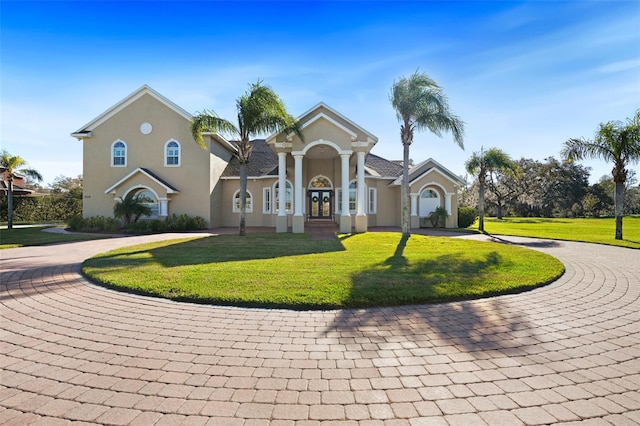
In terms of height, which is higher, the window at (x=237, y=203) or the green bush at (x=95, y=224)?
the window at (x=237, y=203)

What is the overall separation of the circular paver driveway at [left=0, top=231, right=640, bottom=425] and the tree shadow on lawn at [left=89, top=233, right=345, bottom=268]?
125 inches

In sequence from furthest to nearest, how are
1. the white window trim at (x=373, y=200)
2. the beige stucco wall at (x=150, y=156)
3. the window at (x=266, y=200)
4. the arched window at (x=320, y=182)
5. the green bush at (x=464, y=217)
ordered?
the green bush at (x=464, y=217) < the arched window at (x=320, y=182) < the white window trim at (x=373, y=200) < the window at (x=266, y=200) < the beige stucco wall at (x=150, y=156)

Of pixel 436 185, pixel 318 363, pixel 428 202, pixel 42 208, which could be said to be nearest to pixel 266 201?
pixel 428 202

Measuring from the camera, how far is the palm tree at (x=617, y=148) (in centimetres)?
1628

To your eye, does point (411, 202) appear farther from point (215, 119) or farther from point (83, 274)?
point (83, 274)

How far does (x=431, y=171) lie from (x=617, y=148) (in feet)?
31.9

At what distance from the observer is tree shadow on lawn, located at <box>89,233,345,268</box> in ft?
29.8

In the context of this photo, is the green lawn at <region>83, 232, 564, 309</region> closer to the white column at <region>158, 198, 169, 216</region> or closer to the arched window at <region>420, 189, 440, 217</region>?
the white column at <region>158, 198, 169, 216</region>

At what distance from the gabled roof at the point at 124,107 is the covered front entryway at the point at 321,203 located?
10023mm

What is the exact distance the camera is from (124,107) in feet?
68.7

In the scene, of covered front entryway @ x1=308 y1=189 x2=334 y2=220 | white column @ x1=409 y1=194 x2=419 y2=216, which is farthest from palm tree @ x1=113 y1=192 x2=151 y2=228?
white column @ x1=409 y1=194 x2=419 y2=216

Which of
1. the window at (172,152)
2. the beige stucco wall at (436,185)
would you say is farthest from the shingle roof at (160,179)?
the beige stucco wall at (436,185)

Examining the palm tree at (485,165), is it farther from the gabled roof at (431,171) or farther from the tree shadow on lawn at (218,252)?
the tree shadow on lawn at (218,252)

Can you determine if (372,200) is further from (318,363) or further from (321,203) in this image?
(318,363)
